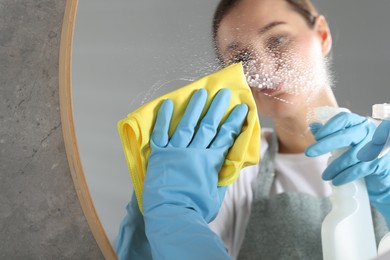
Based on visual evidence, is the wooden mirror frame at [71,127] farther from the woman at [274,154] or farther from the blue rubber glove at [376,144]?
the blue rubber glove at [376,144]

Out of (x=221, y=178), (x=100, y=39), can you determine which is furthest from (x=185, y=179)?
(x=100, y=39)

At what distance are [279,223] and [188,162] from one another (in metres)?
0.15

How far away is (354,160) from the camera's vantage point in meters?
0.71

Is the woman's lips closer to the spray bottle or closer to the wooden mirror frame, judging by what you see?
the spray bottle

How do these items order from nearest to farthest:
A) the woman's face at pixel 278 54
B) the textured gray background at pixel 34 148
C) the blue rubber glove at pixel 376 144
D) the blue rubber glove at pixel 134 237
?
the blue rubber glove at pixel 376 144 → the woman's face at pixel 278 54 → the blue rubber glove at pixel 134 237 → the textured gray background at pixel 34 148

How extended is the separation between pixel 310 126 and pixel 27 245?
591mm

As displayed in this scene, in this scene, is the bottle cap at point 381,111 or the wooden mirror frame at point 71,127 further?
the wooden mirror frame at point 71,127

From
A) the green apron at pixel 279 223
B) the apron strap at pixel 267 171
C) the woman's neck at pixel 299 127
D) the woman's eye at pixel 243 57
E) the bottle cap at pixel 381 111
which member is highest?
the woman's eye at pixel 243 57

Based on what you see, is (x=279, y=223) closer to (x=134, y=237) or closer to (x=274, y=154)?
(x=274, y=154)

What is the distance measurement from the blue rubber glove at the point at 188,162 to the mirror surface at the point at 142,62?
0.18ft

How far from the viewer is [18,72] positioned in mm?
1075

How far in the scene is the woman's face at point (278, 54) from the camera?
0.75m

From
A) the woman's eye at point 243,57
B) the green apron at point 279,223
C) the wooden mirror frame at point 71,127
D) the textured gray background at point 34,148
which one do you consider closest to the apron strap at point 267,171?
the green apron at point 279,223

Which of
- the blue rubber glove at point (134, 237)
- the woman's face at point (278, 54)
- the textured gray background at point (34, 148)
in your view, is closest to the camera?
the woman's face at point (278, 54)
